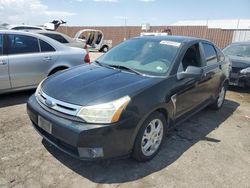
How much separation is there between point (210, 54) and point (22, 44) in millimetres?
3807

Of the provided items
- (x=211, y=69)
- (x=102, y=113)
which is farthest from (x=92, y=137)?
(x=211, y=69)

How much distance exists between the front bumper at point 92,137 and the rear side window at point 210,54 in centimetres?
254

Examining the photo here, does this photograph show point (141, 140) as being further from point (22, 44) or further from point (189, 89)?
point (22, 44)

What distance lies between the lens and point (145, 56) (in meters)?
3.87

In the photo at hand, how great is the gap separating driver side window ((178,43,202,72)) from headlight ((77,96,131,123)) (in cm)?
141

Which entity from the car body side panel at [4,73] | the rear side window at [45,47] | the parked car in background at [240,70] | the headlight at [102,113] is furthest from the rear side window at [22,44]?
the parked car in background at [240,70]

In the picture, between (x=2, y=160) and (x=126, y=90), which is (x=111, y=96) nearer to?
(x=126, y=90)

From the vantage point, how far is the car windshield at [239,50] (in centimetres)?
830

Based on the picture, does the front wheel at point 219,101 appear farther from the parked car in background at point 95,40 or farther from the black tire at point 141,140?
the parked car in background at point 95,40

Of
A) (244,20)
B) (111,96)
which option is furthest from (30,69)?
(244,20)

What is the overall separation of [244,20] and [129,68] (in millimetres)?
36921

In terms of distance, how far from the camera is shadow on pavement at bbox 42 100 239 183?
117 inches

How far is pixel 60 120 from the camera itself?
2.76m

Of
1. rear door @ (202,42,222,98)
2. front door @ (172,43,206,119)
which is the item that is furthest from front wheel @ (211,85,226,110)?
front door @ (172,43,206,119)
